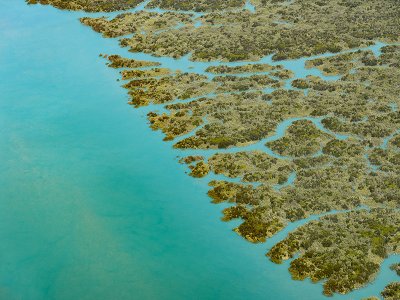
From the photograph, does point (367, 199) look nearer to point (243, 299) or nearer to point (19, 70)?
point (243, 299)

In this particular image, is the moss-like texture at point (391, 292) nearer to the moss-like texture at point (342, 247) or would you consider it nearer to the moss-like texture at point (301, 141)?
the moss-like texture at point (342, 247)

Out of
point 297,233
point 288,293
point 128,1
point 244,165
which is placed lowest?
point 288,293

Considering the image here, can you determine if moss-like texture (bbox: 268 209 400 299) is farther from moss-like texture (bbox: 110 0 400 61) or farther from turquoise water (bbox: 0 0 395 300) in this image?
moss-like texture (bbox: 110 0 400 61)

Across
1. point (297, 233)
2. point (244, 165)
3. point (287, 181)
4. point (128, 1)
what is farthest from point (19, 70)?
point (297, 233)

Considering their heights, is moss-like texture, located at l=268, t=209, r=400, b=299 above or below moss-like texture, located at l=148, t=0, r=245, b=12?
below

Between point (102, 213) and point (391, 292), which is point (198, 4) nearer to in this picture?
point (102, 213)

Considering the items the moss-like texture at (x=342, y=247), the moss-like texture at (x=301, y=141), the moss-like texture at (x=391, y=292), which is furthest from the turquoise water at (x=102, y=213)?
the moss-like texture at (x=301, y=141)

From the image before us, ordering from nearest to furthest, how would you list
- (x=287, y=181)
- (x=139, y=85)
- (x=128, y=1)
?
1. (x=287, y=181)
2. (x=139, y=85)
3. (x=128, y=1)

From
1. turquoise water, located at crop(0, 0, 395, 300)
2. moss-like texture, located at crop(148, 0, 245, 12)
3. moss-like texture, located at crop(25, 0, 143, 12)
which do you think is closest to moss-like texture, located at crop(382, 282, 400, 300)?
turquoise water, located at crop(0, 0, 395, 300)
